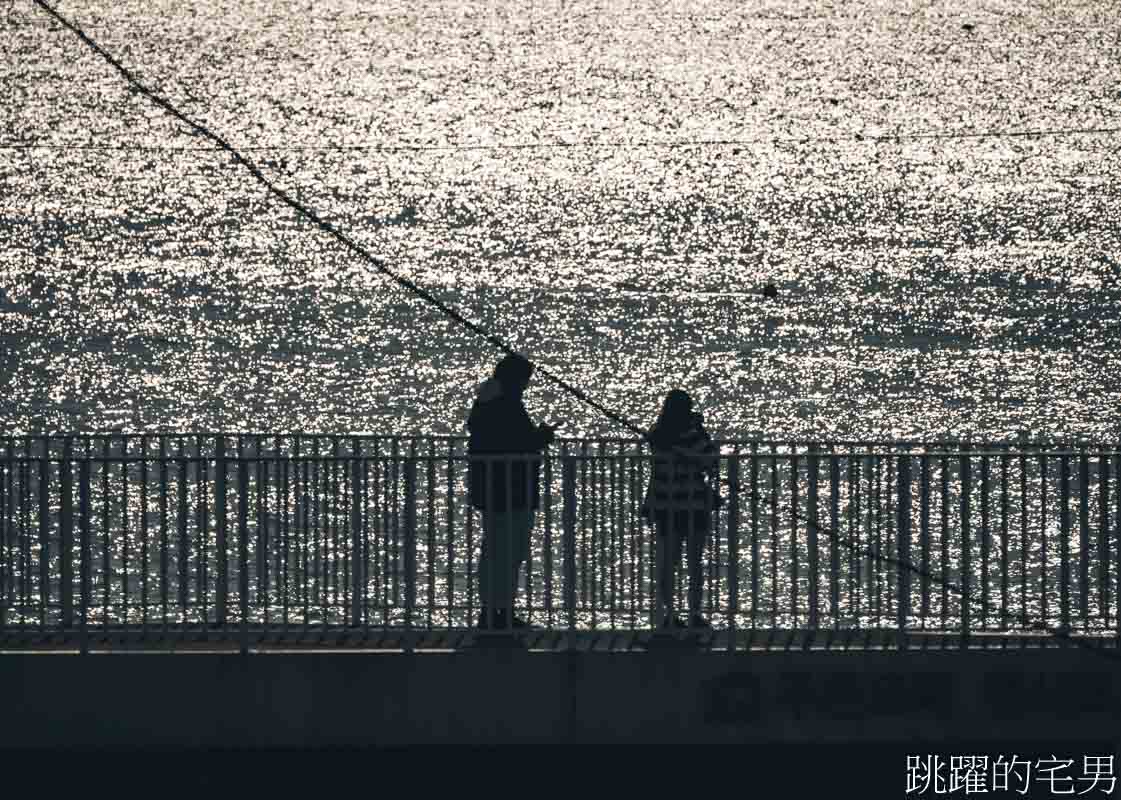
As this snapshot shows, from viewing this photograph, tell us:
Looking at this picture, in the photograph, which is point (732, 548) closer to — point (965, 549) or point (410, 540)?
point (965, 549)

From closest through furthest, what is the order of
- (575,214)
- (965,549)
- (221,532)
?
1. (965,549)
2. (221,532)
3. (575,214)

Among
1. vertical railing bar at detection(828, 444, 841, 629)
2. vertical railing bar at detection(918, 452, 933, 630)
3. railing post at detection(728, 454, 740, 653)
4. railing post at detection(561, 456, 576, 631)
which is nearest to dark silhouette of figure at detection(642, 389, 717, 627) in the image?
railing post at detection(728, 454, 740, 653)

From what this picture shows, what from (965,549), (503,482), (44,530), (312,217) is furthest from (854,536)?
(312,217)

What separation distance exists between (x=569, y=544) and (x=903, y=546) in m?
1.75

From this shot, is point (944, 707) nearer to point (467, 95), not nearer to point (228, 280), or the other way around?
point (228, 280)

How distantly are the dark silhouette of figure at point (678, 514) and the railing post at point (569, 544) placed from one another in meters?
0.43

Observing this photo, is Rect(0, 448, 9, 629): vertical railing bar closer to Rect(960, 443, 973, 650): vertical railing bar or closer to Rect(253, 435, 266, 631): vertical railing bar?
Rect(253, 435, 266, 631): vertical railing bar

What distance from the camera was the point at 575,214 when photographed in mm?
77688

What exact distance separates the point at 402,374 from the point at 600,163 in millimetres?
26726

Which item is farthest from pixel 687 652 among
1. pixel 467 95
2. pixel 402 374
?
pixel 467 95

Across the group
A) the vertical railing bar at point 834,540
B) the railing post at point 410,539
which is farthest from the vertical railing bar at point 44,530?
the vertical railing bar at point 834,540

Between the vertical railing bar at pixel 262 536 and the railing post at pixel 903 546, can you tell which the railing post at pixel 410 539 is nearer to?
the vertical railing bar at pixel 262 536

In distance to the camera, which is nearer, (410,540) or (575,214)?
(410,540)

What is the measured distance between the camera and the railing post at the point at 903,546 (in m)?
12.0
